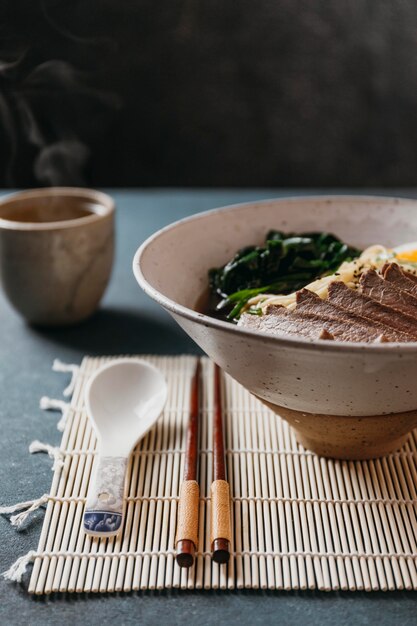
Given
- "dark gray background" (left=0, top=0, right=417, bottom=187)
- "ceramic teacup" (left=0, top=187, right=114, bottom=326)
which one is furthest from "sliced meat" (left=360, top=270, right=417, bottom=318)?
"dark gray background" (left=0, top=0, right=417, bottom=187)

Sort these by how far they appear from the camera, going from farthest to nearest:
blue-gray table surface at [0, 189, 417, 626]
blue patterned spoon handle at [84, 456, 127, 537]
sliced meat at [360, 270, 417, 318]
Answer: sliced meat at [360, 270, 417, 318] < blue patterned spoon handle at [84, 456, 127, 537] < blue-gray table surface at [0, 189, 417, 626]

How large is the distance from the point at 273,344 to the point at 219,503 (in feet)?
1.23

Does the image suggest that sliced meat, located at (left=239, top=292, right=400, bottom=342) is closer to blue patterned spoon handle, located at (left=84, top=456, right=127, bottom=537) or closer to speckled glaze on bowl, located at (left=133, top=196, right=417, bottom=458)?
speckled glaze on bowl, located at (left=133, top=196, right=417, bottom=458)

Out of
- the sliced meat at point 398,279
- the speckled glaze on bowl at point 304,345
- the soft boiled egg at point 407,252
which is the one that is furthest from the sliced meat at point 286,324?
the soft boiled egg at point 407,252

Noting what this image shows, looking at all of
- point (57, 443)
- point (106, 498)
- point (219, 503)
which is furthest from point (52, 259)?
point (219, 503)

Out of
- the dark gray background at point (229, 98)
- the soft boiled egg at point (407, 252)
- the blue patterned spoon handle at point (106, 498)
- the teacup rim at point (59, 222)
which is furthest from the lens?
the dark gray background at point (229, 98)

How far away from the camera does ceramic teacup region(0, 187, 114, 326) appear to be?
1.94 meters

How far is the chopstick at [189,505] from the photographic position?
1.13 meters

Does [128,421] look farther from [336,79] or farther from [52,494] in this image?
[336,79]

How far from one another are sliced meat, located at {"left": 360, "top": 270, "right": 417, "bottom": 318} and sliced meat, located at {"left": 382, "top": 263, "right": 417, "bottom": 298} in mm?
28

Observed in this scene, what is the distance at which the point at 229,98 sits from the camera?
11.8ft

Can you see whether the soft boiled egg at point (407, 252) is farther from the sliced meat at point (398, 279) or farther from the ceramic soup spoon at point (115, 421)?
the ceramic soup spoon at point (115, 421)

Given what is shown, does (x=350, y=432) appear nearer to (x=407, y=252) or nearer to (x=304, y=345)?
(x=304, y=345)

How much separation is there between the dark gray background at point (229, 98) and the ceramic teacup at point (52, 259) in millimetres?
511
